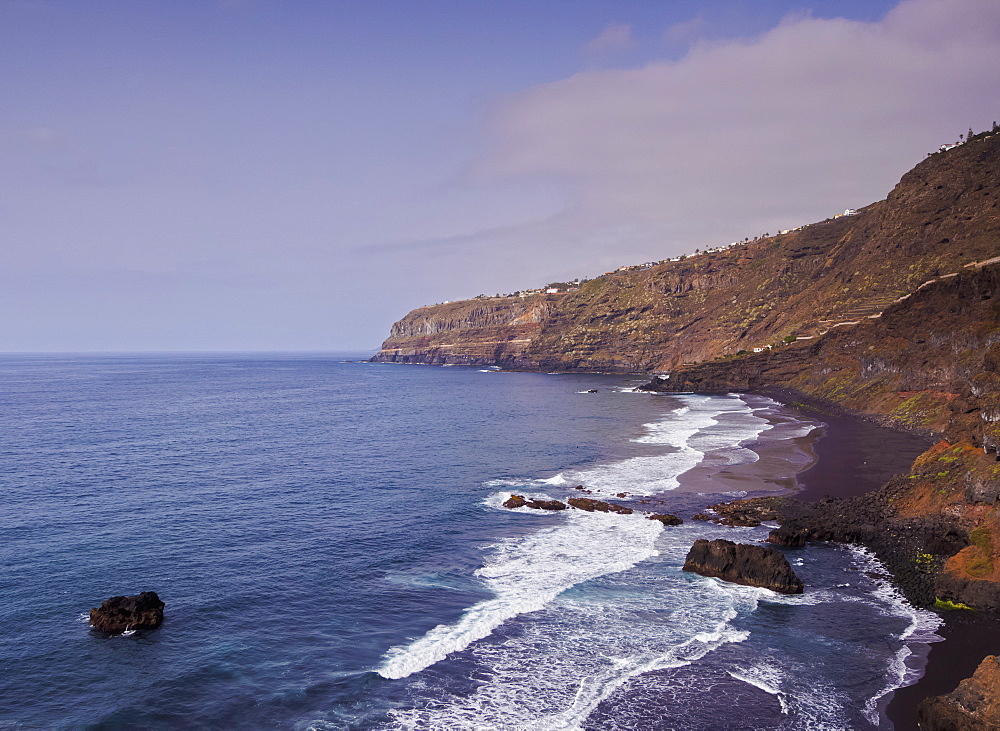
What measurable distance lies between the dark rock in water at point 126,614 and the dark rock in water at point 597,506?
26682 mm

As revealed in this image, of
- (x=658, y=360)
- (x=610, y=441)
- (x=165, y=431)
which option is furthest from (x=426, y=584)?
(x=658, y=360)

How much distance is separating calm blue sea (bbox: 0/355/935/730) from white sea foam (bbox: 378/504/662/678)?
0.16 meters

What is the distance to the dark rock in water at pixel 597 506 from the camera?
43.1 m

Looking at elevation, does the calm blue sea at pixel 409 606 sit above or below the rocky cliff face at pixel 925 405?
below

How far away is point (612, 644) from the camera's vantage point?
2486cm

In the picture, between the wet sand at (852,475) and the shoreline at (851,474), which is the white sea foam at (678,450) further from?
the wet sand at (852,475)

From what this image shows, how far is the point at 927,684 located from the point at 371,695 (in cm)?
1869

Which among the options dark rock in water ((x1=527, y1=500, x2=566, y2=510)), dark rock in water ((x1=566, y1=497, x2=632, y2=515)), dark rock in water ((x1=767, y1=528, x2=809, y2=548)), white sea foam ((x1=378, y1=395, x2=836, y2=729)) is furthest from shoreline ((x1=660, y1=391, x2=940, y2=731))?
dark rock in water ((x1=527, y1=500, x2=566, y2=510))

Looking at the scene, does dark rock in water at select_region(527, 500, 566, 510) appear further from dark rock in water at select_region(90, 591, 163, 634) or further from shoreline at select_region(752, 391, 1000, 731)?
dark rock in water at select_region(90, 591, 163, 634)

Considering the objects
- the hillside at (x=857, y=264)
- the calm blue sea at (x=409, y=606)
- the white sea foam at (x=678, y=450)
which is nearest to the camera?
the calm blue sea at (x=409, y=606)

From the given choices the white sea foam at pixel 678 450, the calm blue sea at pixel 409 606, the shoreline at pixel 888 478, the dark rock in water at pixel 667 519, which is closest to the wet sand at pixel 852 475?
the shoreline at pixel 888 478

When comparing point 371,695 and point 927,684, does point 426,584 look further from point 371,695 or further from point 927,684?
point 927,684

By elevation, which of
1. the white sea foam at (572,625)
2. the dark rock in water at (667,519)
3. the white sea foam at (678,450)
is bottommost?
the white sea foam at (572,625)

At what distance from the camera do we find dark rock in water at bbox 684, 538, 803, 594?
97.5 ft
